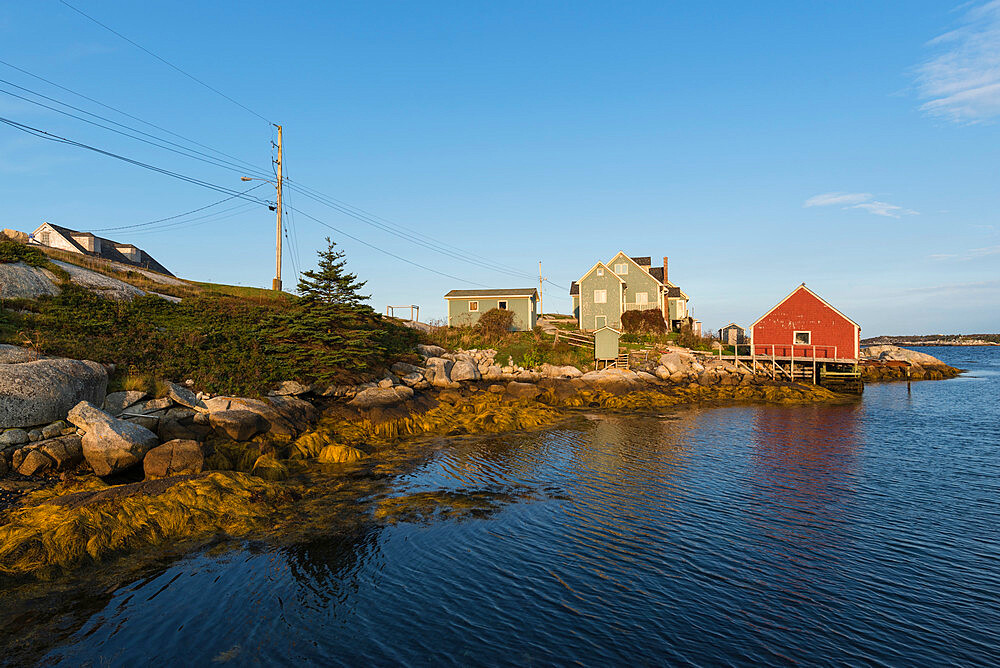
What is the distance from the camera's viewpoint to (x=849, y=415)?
30.7 metres

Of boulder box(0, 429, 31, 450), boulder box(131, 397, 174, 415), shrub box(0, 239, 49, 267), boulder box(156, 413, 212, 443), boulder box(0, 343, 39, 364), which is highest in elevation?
shrub box(0, 239, 49, 267)

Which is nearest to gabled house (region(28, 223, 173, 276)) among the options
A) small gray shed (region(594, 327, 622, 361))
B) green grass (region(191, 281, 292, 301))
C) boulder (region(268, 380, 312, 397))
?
green grass (region(191, 281, 292, 301))

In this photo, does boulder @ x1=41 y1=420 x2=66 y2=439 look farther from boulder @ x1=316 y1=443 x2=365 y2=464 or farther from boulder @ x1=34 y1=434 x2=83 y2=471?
boulder @ x1=316 y1=443 x2=365 y2=464

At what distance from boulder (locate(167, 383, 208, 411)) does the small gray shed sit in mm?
28484

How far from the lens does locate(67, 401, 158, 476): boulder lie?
1357 centimetres

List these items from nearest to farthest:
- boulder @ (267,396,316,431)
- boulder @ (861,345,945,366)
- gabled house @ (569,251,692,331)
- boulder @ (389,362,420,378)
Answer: boulder @ (267,396,316,431)
boulder @ (389,362,420,378)
gabled house @ (569,251,692,331)
boulder @ (861,345,945,366)

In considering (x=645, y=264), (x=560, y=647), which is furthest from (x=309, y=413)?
(x=645, y=264)

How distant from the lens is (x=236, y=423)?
1784cm

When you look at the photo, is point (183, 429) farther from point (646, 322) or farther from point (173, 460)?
point (646, 322)

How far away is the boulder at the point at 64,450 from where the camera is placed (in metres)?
13.5

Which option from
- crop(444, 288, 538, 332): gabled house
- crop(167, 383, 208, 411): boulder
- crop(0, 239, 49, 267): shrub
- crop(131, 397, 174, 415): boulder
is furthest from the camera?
crop(444, 288, 538, 332): gabled house

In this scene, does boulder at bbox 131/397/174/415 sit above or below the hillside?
below

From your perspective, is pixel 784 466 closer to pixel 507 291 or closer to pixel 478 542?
pixel 478 542

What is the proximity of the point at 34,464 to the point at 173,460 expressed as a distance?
307 cm
